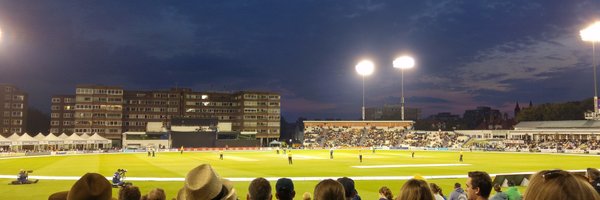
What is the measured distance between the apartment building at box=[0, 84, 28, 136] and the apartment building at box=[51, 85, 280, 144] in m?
8.98

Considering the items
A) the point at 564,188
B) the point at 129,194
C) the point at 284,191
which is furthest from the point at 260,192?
the point at 564,188

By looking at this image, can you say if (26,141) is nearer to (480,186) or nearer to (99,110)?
(99,110)

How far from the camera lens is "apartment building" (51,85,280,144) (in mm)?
133750

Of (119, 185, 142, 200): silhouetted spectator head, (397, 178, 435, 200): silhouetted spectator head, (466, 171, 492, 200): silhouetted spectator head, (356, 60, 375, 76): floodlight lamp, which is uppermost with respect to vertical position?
(356, 60, 375, 76): floodlight lamp

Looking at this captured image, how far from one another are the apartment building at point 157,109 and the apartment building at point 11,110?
8.98 metres

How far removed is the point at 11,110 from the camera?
13738cm

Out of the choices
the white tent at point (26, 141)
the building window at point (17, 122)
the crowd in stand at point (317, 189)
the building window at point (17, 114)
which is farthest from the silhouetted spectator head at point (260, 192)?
the building window at point (17, 114)

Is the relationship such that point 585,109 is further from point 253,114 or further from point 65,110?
point 65,110

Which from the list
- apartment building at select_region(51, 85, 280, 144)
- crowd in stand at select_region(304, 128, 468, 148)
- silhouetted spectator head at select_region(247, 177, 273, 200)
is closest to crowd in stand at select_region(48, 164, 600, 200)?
silhouetted spectator head at select_region(247, 177, 273, 200)

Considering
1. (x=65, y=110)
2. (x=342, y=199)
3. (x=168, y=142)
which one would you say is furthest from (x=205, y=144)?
(x=342, y=199)

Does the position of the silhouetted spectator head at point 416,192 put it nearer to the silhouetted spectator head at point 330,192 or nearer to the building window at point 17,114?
the silhouetted spectator head at point 330,192

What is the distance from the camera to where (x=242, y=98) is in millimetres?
150250

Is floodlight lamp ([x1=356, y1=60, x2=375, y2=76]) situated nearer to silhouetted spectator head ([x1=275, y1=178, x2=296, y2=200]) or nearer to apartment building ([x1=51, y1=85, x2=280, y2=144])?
apartment building ([x1=51, y1=85, x2=280, y2=144])

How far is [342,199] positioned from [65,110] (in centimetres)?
15624
